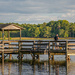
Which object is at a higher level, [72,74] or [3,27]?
[3,27]

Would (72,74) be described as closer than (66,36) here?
Yes

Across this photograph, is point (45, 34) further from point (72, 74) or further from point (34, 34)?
point (72, 74)

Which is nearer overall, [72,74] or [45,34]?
[72,74]

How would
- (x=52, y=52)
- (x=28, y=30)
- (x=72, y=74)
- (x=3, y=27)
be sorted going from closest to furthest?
(x=72, y=74), (x=52, y=52), (x=3, y=27), (x=28, y=30)

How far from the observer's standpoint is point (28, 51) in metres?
25.8

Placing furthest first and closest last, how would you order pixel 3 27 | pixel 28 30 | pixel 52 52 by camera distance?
pixel 28 30
pixel 3 27
pixel 52 52

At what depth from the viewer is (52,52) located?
25281 millimetres

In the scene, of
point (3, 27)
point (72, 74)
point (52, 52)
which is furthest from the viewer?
point (3, 27)

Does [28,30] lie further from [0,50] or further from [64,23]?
[0,50]

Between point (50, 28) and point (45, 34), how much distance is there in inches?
230

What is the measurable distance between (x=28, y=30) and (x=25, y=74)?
154 meters

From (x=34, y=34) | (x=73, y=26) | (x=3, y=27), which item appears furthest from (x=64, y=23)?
(x=3, y=27)

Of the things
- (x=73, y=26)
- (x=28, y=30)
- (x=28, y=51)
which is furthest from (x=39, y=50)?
(x=73, y=26)

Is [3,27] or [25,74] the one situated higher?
[3,27]
